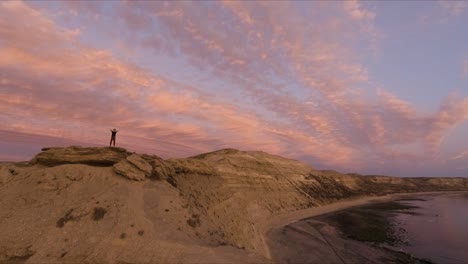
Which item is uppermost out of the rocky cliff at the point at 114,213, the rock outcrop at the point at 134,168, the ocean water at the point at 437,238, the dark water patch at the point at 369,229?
the rock outcrop at the point at 134,168

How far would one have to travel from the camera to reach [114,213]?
955 inches

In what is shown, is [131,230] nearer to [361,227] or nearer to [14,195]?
[14,195]

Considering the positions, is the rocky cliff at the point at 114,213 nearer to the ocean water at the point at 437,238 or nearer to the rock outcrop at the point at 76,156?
the rock outcrop at the point at 76,156

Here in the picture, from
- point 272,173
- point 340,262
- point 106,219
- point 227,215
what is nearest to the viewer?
point 106,219

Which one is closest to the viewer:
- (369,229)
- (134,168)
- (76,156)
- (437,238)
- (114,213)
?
(114,213)

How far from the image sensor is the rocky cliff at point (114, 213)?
21.0 meters

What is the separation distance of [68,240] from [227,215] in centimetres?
1812

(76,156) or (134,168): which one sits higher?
(76,156)

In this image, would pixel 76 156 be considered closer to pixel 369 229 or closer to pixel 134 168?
pixel 134 168

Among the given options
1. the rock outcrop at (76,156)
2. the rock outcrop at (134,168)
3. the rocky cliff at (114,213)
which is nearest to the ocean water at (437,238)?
the rocky cliff at (114,213)

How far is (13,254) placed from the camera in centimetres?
2097

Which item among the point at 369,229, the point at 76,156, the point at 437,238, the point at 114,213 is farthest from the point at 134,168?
the point at 437,238

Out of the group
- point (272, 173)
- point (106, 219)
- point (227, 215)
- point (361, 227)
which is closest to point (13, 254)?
point (106, 219)

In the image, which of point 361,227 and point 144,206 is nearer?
point 144,206
